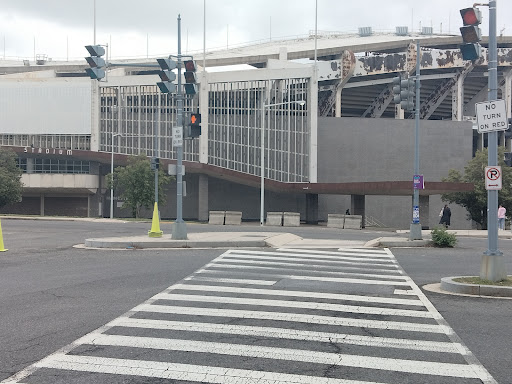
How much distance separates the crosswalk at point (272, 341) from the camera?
6.25 meters

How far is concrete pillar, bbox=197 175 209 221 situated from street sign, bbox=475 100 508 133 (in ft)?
151

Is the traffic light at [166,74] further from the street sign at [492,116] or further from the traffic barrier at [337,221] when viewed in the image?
the traffic barrier at [337,221]

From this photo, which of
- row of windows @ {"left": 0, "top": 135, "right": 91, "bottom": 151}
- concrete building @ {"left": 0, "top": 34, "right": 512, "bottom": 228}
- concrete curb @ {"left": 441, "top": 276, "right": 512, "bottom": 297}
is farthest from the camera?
row of windows @ {"left": 0, "top": 135, "right": 91, "bottom": 151}

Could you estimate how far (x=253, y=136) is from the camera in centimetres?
5622

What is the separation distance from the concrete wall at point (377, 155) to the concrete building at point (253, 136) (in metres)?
0.10

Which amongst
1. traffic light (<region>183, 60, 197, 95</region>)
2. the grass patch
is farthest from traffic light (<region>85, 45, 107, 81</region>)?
the grass patch

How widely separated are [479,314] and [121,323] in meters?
5.83

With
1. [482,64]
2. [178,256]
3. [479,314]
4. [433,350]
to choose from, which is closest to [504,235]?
[178,256]

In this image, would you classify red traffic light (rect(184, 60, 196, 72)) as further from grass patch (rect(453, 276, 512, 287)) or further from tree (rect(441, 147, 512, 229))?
tree (rect(441, 147, 512, 229))

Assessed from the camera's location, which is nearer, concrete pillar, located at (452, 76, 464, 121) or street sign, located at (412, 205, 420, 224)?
street sign, located at (412, 205, 420, 224)

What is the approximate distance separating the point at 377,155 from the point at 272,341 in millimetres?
51295

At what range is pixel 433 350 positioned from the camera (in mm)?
7406

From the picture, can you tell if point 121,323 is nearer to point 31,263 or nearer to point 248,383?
point 248,383

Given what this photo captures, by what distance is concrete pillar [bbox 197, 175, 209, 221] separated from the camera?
5755cm
